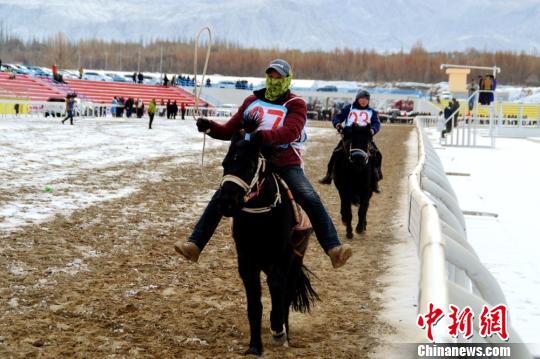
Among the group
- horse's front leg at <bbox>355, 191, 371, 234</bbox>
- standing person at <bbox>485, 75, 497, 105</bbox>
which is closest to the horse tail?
horse's front leg at <bbox>355, 191, 371, 234</bbox>

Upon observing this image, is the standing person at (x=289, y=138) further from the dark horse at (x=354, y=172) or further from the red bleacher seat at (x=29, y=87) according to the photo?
the red bleacher seat at (x=29, y=87)

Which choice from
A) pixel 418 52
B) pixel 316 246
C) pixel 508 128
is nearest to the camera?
pixel 316 246

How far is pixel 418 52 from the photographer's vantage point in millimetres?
149625

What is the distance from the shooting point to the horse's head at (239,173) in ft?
16.8

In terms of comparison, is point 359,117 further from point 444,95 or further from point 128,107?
point 444,95

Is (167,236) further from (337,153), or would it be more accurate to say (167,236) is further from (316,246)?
(337,153)

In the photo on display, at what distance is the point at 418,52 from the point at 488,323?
151 m

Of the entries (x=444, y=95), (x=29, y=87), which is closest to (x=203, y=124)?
(x=29, y=87)

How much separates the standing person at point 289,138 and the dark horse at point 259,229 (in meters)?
0.22

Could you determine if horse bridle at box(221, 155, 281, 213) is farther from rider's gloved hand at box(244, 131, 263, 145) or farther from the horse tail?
the horse tail

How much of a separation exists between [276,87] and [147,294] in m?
2.69

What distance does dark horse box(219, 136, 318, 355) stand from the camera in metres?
5.30

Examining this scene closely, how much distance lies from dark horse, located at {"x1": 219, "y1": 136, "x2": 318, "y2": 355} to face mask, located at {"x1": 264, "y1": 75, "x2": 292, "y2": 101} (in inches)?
32.8

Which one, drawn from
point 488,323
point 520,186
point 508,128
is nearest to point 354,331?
point 488,323
